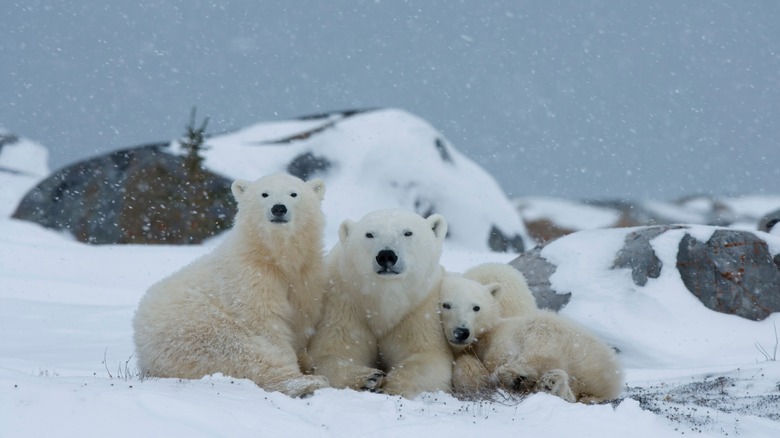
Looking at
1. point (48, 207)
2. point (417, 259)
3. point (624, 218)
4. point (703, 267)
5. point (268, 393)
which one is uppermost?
point (417, 259)

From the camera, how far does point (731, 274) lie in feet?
28.9

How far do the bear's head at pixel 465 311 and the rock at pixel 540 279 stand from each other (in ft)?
11.4

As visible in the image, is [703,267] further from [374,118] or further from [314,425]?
[374,118]

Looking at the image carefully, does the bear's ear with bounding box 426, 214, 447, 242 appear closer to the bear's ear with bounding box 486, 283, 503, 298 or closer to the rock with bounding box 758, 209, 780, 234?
the bear's ear with bounding box 486, 283, 503, 298

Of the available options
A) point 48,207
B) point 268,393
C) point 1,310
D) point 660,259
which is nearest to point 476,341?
point 268,393

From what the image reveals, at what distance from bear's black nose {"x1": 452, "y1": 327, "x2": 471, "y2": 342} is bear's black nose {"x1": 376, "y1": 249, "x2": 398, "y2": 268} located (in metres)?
0.66

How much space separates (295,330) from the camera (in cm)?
488

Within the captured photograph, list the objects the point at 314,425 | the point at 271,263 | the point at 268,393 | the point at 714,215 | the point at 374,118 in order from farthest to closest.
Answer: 1. the point at 714,215
2. the point at 374,118
3. the point at 271,263
4. the point at 268,393
5. the point at 314,425

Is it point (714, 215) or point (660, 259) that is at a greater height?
point (660, 259)

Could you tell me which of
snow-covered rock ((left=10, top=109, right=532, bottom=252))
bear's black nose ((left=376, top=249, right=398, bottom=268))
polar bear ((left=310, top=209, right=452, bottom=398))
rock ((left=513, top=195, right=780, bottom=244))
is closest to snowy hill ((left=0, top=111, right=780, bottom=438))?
polar bear ((left=310, top=209, right=452, bottom=398))

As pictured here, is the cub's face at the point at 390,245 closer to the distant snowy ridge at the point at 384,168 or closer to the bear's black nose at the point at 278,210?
the bear's black nose at the point at 278,210

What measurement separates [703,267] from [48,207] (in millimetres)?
18784

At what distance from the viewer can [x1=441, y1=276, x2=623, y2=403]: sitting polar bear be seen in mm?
4516

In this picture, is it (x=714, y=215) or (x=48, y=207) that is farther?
(x=714, y=215)
